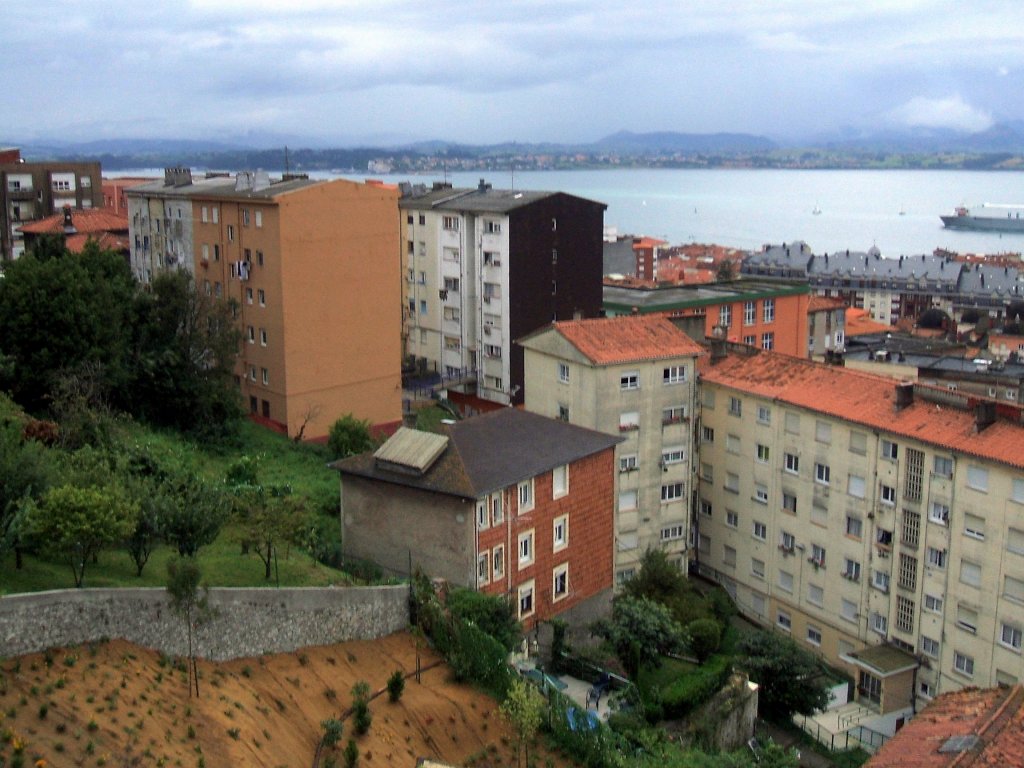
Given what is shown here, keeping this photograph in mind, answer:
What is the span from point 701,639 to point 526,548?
417 cm

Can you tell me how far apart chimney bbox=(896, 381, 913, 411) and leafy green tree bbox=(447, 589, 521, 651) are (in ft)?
38.9

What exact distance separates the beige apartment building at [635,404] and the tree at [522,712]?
11.2 m

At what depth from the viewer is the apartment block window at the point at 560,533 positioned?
2338 cm

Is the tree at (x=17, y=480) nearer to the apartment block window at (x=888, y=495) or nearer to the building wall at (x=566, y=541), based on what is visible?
the building wall at (x=566, y=541)

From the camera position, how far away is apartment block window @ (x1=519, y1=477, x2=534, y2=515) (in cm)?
2230

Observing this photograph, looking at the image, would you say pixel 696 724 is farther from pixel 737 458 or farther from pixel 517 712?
pixel 737 458

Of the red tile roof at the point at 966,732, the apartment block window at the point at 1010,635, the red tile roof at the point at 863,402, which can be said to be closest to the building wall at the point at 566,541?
the red tile roof at the point at 863,402

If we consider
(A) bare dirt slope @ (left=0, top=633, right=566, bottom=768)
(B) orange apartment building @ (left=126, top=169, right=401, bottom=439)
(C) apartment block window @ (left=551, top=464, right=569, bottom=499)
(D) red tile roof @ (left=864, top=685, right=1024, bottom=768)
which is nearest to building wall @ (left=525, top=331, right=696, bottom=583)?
(C) apartment block window @ (left=551, top=464, right=569, bottom=499)

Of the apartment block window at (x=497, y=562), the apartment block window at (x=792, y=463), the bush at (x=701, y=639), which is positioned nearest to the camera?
the apartment block window at (x=497, y=562)

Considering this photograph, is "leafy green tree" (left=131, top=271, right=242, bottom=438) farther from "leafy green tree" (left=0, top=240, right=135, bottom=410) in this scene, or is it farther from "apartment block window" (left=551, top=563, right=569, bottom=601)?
"apartment block window" (left=551, top=563, right=569, bottom=601)

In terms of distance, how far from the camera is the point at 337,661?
1728cm

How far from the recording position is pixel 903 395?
2636 cm

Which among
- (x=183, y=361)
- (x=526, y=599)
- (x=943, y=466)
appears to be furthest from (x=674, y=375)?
(x=183, y=361)

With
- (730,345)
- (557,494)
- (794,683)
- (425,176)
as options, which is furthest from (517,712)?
(425,176)
